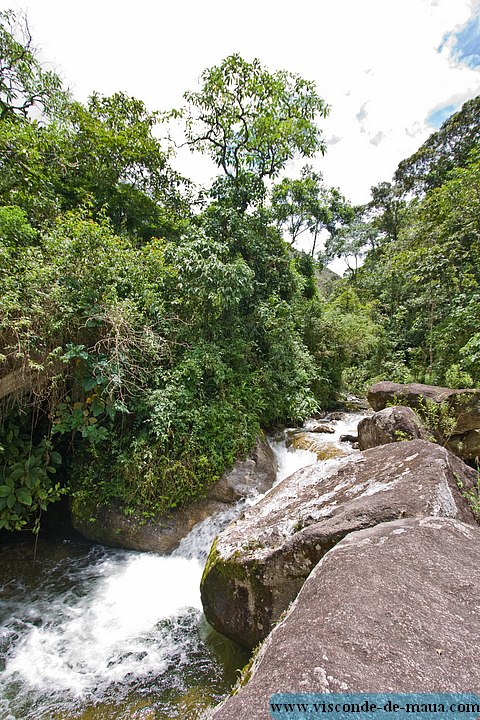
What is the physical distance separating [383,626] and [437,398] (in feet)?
19.8

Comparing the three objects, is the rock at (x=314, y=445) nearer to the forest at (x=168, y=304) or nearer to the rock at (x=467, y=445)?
the forest at (x=168, y=304)

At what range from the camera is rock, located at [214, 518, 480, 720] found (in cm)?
108

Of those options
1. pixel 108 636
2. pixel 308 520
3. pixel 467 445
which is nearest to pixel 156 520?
pixel 108 636

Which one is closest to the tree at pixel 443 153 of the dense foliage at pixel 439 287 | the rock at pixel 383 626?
the dense foliage at pixel 439 287

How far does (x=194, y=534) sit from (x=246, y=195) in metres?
9.04

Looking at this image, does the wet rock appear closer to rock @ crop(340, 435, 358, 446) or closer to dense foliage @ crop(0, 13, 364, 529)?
dense foliage @ crop(0, 13, 364, 529)

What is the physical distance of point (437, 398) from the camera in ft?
20.1

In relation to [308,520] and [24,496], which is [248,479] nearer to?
[308,520]

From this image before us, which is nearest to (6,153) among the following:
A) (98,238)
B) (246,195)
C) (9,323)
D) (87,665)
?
(98,238)

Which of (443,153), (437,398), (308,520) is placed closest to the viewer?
(308,520)

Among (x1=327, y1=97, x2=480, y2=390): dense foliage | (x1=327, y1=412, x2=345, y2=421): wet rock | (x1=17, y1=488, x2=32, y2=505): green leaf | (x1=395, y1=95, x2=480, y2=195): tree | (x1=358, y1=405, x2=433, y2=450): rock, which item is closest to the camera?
(x1=17, y1=488, x2=32, y2=505): green leaf

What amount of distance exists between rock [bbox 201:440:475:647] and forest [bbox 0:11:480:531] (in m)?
2.01

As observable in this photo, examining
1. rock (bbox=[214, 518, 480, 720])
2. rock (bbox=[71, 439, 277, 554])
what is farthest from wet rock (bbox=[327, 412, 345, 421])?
rock (bbox=[214, 518, 480, 720])

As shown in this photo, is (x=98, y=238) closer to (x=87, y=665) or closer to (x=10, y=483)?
(x=10, y=483)
